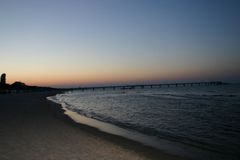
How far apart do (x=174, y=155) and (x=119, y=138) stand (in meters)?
3.89

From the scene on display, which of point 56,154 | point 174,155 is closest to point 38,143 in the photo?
point 56,154

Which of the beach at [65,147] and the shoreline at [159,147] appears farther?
the shoreline at [159,147]

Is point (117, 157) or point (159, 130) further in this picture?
point (159, 130)

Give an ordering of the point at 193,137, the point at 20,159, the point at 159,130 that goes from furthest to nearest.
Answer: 1. the point at 159,130
2. the point at 193,137
3. the point at 20,159

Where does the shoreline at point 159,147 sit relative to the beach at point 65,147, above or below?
below

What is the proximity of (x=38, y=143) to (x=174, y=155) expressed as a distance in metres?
5.42

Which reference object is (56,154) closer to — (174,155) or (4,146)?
(4,146)

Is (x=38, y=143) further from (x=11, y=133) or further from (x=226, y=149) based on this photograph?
(x=226, y=149)

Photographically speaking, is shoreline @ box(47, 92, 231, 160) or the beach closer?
the beach

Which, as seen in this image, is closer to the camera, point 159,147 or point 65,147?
point 65,147

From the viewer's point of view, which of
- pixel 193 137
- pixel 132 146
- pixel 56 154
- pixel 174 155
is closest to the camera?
pixel 56 154

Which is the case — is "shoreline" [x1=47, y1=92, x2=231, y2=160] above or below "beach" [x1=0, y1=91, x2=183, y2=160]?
below

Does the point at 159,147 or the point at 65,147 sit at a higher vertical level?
the point at 65,147

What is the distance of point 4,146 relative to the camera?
9.98 meters
